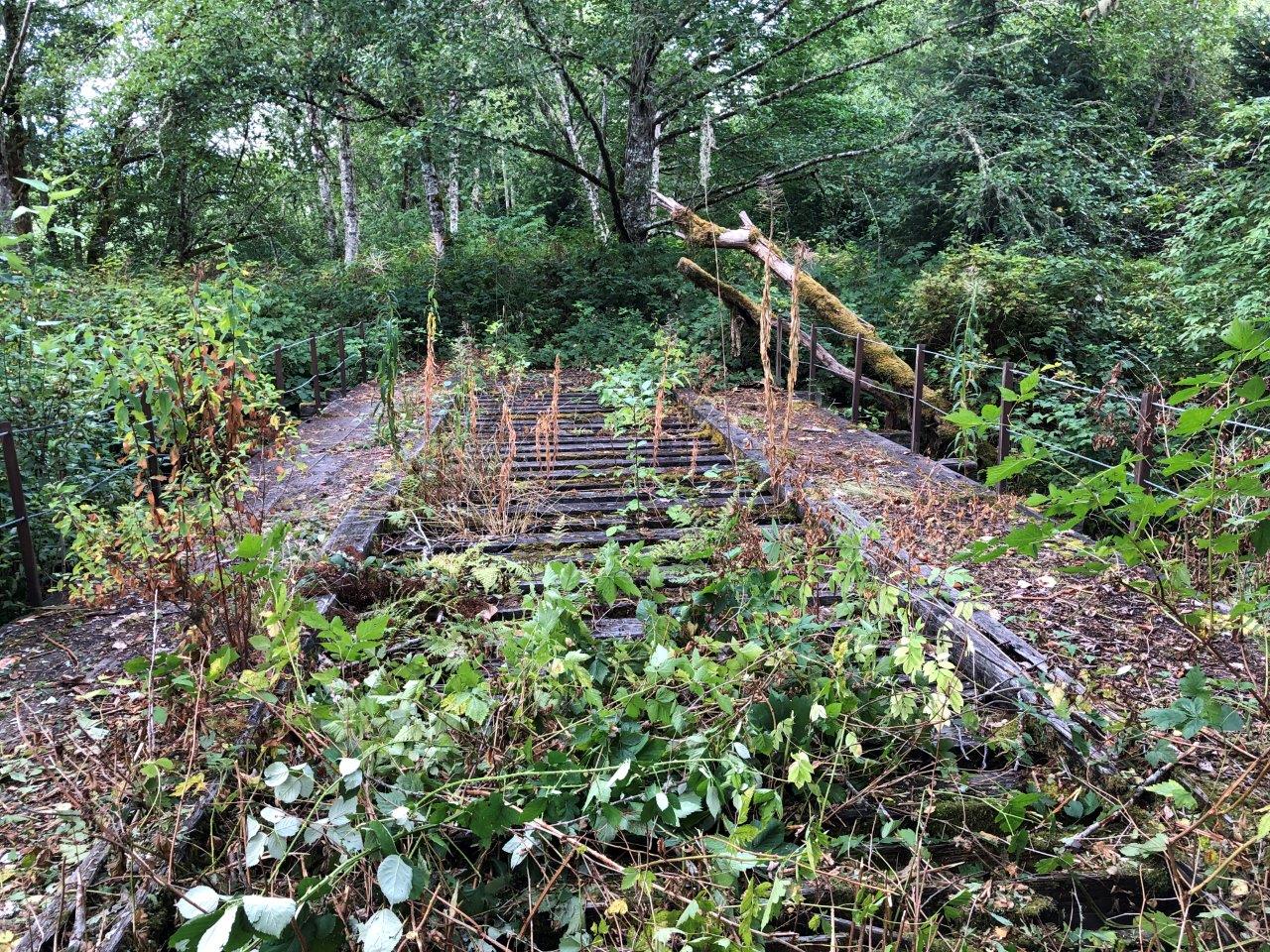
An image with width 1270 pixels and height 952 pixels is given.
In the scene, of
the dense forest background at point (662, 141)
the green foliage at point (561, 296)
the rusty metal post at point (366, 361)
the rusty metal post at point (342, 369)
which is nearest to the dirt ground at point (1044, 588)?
the dense forest background at point (662, 141)

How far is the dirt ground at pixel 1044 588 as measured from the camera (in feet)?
11.4

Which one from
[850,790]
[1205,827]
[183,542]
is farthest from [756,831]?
[183,542]

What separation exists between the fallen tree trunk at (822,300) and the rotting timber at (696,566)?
2419 millimetres

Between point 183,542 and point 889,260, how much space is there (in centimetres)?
1471

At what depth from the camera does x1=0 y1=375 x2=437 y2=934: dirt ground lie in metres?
2.38

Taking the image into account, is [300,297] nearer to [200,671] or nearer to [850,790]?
[200,671]

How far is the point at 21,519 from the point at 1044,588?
212 inches

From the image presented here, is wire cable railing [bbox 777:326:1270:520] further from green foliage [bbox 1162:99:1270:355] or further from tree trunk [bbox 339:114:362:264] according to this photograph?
tree trunk [bbox 339:114:362:264]

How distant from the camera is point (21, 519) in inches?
171

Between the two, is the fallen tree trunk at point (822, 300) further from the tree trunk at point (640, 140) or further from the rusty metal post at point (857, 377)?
the tree trunk at point (640, 140)

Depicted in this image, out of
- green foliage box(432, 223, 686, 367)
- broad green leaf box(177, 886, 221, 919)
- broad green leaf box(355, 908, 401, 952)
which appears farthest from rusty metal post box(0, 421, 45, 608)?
green foliage box(432, 223, 686, 367)

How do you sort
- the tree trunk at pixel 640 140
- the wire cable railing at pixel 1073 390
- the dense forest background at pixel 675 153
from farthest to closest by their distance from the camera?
1. the tree trunk at pixel 640 140
2. the dense forest background at pixel 675 153
3. the wire cable railing at pixel 1073 390

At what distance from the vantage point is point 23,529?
4371mm

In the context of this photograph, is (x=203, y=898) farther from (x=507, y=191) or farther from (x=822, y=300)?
(x=507, y=191)
